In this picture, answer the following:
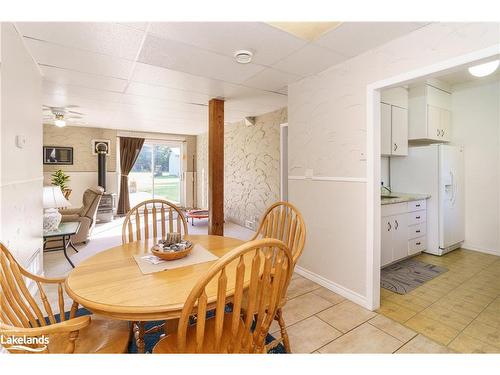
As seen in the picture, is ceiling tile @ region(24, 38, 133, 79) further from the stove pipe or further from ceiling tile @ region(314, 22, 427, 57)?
the stove pipe

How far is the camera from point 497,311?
6.84ft

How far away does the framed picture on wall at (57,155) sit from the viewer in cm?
558

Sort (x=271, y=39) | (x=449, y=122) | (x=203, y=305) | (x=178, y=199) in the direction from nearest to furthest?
(x=203, y=305) < (x=271, y=39) < (x=449, y=122) < (x=178, y=199)

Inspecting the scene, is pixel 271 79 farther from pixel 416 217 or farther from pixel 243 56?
pixel 416 217

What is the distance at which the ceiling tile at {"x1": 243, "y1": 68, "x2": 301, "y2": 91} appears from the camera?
271cm

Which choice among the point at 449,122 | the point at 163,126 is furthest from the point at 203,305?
the point at 163,126

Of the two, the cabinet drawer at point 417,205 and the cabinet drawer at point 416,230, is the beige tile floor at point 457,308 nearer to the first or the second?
the cabinet drawer at point 416,230

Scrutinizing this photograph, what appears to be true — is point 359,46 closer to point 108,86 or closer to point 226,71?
point 226,71

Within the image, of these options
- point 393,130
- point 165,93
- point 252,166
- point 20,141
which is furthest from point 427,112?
point 20,141

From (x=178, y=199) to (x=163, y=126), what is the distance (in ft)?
8.01

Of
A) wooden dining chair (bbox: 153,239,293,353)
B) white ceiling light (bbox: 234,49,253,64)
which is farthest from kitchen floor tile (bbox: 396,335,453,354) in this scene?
white ceiling light (bbox: 234,49,253,64)

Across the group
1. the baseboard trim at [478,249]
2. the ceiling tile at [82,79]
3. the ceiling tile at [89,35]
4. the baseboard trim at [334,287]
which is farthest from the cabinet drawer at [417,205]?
the ceiling tile at [82,79]
